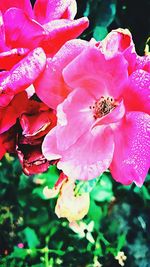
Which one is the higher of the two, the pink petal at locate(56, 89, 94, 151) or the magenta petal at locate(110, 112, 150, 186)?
the pink petal at locate(56, 89, 94, 151)

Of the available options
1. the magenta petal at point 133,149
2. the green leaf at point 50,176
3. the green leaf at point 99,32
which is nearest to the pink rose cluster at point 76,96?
the magenta petal at point 133,149

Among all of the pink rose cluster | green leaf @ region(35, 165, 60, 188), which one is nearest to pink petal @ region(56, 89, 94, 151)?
the pink rose cluster

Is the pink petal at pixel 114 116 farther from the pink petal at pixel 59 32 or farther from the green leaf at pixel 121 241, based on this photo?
the green leaf at pixel 121 241

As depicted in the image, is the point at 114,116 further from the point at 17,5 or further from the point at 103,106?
the point at 17,5

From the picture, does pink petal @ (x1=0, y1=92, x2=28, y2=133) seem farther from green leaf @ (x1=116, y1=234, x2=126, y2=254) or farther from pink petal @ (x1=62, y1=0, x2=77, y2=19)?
green leaf @ (x1=116, y1=234, x2=126, y2=254)

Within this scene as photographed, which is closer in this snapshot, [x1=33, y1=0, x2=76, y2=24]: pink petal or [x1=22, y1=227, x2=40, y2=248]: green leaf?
[x1=33, y1=0, x2=76, y2=24]: pink petal

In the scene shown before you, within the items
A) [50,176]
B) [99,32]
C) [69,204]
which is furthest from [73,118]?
[50,176]
